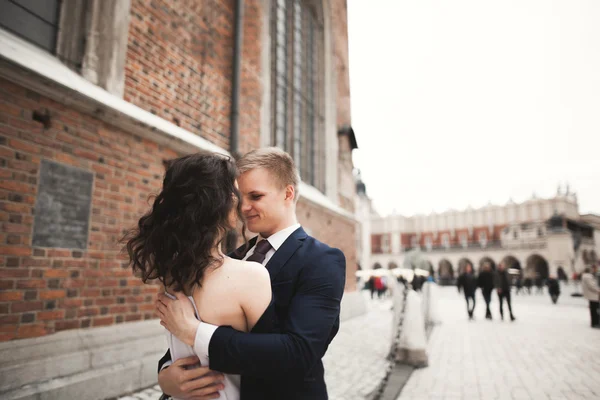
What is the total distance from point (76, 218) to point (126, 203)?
1.97 feet

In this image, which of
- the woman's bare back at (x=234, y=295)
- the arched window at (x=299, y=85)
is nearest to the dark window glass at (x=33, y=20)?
the woman's bare back at (x=234, y=295)

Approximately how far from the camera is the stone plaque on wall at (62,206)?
3.26 metres

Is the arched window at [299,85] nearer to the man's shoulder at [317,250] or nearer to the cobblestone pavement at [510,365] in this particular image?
the cobblestone pavement at [510,365]

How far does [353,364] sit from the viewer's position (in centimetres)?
545

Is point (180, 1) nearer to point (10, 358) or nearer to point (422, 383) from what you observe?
point (10, 358)

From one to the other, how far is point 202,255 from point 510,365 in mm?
5984

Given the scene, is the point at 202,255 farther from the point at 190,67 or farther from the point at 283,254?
the point at 190,67

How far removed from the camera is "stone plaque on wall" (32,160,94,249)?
326 cm

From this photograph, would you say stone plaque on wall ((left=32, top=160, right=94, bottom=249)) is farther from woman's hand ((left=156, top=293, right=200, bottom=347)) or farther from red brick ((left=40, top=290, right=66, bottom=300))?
woman's hand ((left=156, top=293, right=200, bottom=347))

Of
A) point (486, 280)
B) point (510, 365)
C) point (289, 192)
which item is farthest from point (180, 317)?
point (486, 280)

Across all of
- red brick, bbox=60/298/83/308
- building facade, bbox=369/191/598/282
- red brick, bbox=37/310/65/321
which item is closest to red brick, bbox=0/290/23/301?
red brick, bbox=37/310/65/321

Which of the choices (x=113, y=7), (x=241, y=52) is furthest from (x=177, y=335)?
(x=241, y=52)

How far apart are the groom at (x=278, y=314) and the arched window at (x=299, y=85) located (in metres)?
7.07

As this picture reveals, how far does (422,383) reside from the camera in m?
4.66
